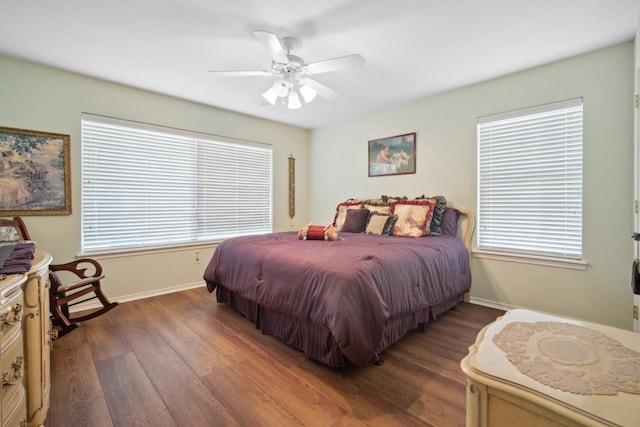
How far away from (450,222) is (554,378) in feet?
8.37

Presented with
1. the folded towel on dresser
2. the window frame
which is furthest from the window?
the window frame

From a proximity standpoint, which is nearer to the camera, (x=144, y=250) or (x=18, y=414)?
(x=18, y=414)

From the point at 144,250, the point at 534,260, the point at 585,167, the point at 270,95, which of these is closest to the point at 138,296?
the point at 144,250

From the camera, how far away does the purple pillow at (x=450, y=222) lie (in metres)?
3.26

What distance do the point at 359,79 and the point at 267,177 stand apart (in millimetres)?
2251

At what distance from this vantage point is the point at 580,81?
259 centimetres

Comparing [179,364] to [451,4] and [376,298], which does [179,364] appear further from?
[451,4]

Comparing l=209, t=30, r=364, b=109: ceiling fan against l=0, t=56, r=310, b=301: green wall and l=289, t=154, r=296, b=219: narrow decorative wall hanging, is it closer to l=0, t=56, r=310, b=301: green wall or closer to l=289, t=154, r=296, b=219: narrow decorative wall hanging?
l=0, t=56, r=310, b=301: green wall

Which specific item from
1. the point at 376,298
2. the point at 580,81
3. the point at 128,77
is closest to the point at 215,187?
the point at 128,77

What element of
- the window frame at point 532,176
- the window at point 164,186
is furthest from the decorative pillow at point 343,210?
the window frame at point 532,176

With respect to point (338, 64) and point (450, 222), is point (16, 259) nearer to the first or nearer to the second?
point (338, 64)

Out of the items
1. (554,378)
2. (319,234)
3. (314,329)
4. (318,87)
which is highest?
(318,87)

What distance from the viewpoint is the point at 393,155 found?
3980 millimetres

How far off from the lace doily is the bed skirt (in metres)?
1.02
